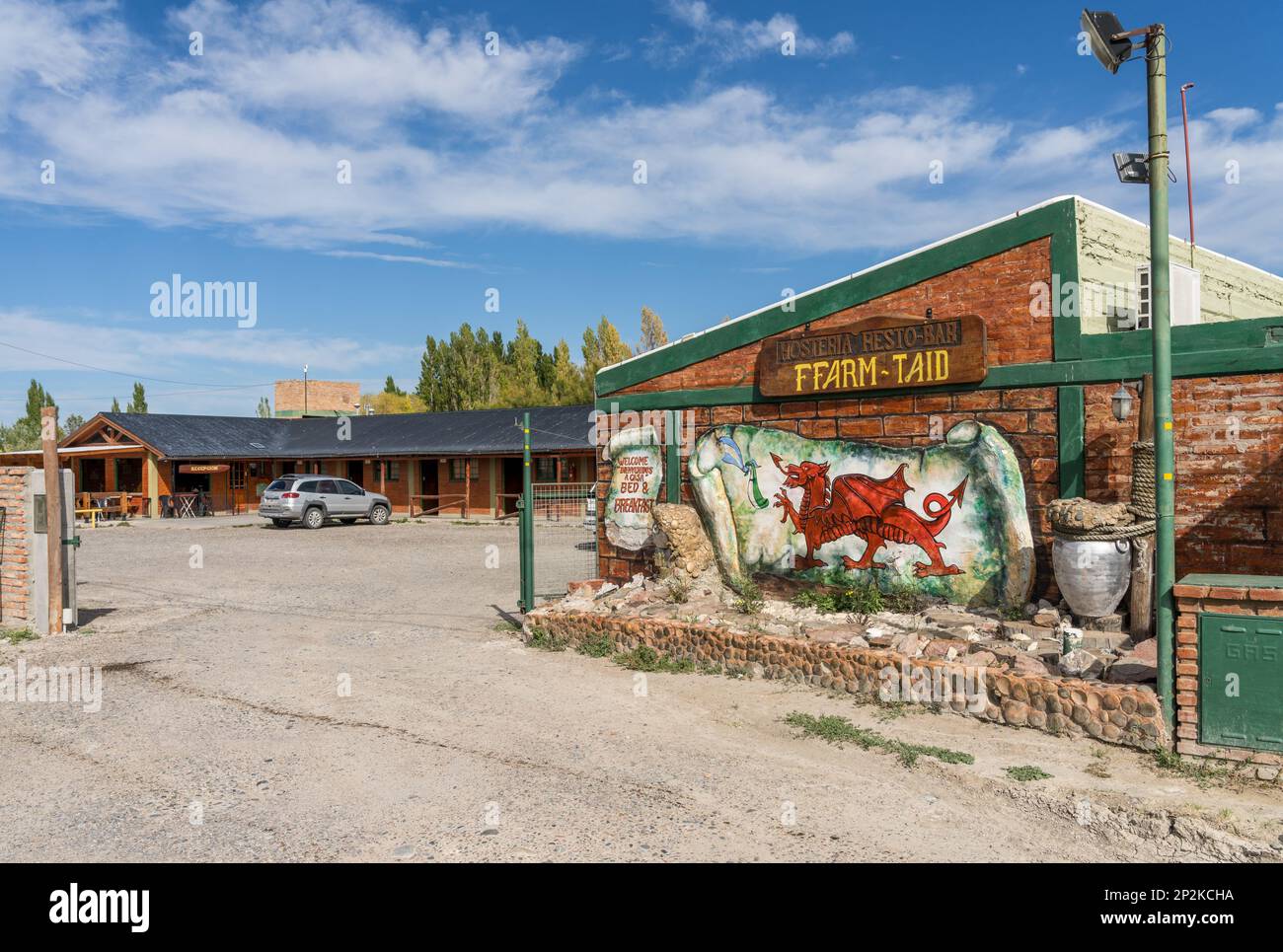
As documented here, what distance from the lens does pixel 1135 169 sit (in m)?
6.11

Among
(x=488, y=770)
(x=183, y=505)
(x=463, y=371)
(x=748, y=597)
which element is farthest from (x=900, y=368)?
(x=463, y=371)

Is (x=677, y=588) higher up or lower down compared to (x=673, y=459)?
lower down

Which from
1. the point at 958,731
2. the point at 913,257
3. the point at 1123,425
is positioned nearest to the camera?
the point at 958,731

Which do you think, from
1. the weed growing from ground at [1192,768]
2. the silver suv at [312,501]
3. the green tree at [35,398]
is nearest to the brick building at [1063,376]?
the weed growing from ground at [1192,768]

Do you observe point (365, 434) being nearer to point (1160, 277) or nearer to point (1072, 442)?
point (1072, 442)

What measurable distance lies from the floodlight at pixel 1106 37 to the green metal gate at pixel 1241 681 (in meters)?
3.91

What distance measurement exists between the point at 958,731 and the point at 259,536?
22794mm

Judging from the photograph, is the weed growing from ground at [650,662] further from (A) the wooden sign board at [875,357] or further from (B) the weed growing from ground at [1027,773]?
(B) the weed growing from ground at [1027,773]

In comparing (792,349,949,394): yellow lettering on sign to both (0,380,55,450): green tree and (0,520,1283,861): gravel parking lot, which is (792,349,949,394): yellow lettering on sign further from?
(0,380,55,450): green tree

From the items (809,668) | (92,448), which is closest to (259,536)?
(92,448)

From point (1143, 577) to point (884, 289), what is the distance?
407 centimetres

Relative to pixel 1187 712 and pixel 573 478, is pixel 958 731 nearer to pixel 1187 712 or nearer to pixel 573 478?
pixel 1187 712

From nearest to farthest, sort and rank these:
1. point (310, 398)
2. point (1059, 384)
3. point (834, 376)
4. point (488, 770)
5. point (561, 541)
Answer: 1. point (488, 770)
2. point (1059, 384)
3. point (834, 376)
4. point (561, 541)
5. point (310, 398)
